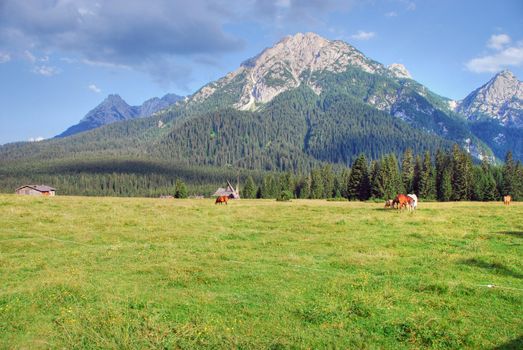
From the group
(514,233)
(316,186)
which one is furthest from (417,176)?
(514,233)

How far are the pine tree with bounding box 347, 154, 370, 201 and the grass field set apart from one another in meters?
76.1

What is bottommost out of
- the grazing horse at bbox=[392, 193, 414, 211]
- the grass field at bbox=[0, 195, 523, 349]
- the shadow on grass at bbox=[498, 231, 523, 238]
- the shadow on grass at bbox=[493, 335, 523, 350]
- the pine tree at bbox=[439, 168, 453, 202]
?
the shadow on grass at bbox=[493, 335, 523, 350]

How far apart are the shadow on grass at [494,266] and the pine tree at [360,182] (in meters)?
85.4

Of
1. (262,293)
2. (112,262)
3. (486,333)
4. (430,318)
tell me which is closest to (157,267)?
(112,262)

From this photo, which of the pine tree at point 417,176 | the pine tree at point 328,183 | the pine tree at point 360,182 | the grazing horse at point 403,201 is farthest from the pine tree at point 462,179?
the grazing horse at point 403,201

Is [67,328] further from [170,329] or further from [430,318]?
[430,318]

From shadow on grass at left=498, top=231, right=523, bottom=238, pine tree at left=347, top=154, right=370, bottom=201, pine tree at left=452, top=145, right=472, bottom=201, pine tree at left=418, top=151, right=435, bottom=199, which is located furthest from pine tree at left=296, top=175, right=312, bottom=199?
shadow on grass at left=498, top=231, right=523, bottom=238

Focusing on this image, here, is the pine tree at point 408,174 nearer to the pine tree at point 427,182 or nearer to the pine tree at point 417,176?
the pine tree at point 417,176

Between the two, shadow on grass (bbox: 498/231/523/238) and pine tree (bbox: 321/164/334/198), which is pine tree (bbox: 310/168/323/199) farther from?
shadow on grass (bbox: 498/231/523/238)

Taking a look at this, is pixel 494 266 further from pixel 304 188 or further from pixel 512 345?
pixel 304 188

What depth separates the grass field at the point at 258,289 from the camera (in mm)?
11391

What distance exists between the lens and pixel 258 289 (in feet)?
50.9

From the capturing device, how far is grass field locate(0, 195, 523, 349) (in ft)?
37.4

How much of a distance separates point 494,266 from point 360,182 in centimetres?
8742
